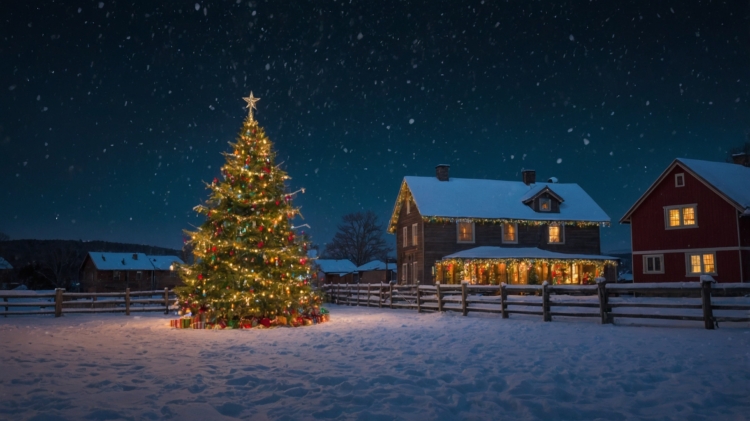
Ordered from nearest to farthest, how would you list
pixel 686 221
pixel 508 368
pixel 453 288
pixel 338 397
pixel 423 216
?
pixel 338 397 < pixel 508 368 < pixel 453 288 < pixel 686 221 < pixel 423 216

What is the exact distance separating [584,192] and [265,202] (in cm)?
3150

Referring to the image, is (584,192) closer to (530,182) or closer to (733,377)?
A: (530,182)

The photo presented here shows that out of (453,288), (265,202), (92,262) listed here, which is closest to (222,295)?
(265,202)

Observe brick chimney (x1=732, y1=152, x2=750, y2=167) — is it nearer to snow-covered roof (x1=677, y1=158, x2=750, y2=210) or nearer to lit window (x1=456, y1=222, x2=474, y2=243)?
snow-covered roof (x1=677, y1=158, x2=750, y2=210)

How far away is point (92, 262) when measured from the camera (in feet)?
238

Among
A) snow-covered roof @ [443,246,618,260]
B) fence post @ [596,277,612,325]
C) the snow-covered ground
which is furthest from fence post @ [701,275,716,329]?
snow-covered roof @ [443,246,618,260]

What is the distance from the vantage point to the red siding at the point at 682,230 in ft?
95.8

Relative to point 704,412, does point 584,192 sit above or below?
above

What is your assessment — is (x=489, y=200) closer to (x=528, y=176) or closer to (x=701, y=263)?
(x=528, y=176)

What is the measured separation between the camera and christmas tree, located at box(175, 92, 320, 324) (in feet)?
53.9

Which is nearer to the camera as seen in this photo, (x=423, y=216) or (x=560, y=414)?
(x=560, y=414)

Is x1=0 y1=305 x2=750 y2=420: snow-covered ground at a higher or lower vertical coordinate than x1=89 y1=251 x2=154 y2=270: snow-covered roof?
lower

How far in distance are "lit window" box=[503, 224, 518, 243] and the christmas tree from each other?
22.0 m

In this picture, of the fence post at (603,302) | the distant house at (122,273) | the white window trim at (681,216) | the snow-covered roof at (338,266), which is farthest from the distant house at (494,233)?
the distant house at (122,273)
